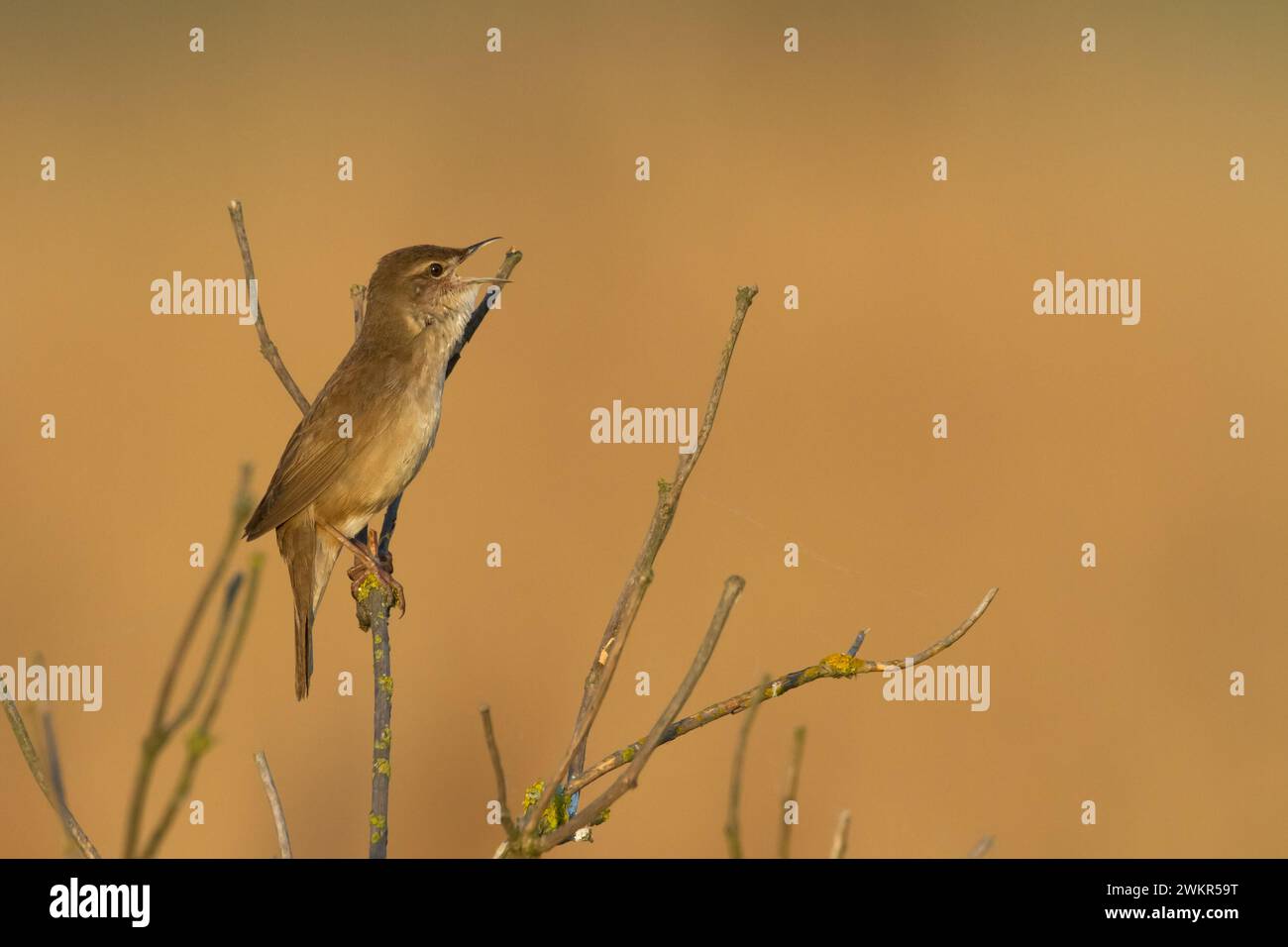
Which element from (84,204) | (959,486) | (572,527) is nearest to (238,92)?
(84,204)

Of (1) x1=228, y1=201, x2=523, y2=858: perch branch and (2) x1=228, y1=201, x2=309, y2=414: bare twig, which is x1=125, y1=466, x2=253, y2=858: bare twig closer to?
(1) x1=228, y1=201, x2=523, y2=858: perch branch

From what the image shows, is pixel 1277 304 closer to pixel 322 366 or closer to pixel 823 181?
pixel 823 181

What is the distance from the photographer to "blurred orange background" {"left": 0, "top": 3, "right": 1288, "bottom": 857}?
28.3 feet

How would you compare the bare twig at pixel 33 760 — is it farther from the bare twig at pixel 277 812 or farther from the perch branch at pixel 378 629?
the perch branch at pixel 378 629

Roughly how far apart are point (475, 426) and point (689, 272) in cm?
289

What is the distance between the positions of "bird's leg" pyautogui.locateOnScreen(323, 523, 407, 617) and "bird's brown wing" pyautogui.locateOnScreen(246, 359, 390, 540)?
18cm

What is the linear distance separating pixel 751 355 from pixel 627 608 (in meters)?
9.61

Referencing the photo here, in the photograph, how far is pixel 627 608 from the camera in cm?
196

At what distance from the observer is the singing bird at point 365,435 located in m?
4.94

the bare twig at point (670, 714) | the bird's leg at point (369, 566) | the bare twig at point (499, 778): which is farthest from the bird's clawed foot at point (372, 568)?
the bare twig at point (499, 778)

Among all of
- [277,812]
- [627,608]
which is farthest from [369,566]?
[627,608]

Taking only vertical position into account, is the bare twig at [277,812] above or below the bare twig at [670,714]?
below

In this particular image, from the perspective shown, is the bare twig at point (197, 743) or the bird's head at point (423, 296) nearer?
the bare twig at point (197, 743)

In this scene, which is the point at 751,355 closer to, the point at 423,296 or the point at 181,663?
the point at 423,296
